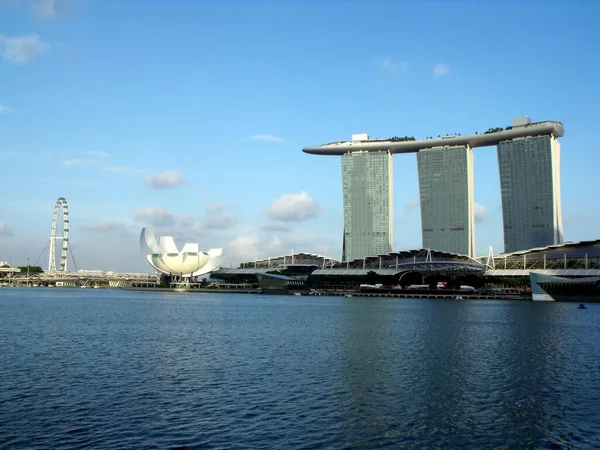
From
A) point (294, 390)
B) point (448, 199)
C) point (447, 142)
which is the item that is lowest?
point (294, 390)

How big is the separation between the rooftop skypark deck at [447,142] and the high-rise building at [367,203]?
2338 mm

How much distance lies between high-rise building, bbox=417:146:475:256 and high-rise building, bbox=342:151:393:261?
26.5 feet

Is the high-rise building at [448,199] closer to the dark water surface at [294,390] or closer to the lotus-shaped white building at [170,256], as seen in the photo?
the lotus-shaped white building at [170,256]

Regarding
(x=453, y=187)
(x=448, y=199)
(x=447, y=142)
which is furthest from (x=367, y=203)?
(x=447, y=142)

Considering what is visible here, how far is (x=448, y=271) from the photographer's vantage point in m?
107

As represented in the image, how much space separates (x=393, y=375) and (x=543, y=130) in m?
116

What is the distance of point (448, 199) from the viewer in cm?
13312

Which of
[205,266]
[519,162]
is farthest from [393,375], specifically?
[519,162]

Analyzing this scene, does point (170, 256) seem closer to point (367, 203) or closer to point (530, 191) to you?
point (367, 203)

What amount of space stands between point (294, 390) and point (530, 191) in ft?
382

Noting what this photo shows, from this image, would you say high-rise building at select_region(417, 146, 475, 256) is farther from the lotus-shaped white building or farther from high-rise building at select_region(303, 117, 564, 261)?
the lotus-shaped white building

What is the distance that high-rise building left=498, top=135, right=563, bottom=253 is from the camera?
122250 mm

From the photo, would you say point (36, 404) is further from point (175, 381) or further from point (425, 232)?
point (425, 232)

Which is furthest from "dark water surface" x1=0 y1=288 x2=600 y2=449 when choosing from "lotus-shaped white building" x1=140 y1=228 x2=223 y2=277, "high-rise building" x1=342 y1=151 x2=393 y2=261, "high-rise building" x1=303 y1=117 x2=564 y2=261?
"high-rise building" x1=342 y1=151 x2=393 y2=261
